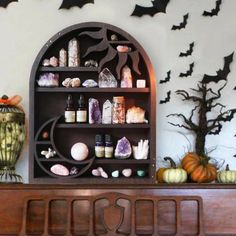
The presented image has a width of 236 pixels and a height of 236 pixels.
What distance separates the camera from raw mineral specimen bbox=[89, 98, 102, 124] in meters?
2.31

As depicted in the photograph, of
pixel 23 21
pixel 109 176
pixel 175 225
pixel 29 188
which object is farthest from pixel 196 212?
pixel 23 21

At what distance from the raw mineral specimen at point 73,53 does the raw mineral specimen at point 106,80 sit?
0.14 m

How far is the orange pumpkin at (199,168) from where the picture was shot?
2.19m

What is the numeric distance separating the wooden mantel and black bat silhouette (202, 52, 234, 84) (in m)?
0.66

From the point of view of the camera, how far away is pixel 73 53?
2.34m

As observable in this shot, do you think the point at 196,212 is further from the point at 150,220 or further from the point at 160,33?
the point at 160,33

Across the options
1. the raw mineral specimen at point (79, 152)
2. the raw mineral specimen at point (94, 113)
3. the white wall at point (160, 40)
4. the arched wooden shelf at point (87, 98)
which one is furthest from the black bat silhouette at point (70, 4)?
the raw mineral specimen at point (79, 152)

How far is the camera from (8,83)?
8.02 feet

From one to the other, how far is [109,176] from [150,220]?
39 cm

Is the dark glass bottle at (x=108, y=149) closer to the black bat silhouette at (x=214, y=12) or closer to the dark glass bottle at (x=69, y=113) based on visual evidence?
the dark glass bottle at (x=69, y=113)

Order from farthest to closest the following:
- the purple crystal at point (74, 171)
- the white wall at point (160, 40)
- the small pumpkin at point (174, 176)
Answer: the white wall at point (160, 40) → the purple crystal at point (74, 171) → the small pumpkin at point (174, 176)

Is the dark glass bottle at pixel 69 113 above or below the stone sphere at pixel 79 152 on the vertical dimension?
above

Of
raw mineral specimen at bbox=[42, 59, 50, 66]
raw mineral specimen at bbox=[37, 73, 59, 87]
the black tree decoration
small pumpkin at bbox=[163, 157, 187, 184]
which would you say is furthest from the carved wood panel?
raw mineral specimen at bbox=[42, 59, 50, 66]

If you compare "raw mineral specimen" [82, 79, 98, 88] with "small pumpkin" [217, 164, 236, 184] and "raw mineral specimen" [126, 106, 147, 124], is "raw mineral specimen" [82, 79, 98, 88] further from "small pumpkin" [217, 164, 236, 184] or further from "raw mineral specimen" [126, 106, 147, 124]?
"small pumpkin" [217, 164, 236, 184]
